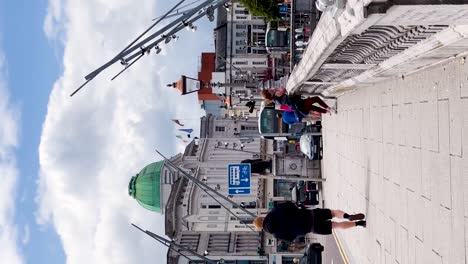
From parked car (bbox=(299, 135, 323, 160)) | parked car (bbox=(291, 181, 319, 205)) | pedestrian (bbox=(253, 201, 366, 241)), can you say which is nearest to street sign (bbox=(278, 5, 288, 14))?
parked car (bbox=(291, 181, 319, 205))

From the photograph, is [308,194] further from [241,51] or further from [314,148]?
[241,51]

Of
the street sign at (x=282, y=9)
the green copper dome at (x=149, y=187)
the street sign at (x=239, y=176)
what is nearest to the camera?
the street sign at (x=239, y=176)

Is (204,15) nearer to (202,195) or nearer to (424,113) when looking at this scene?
(424,113)

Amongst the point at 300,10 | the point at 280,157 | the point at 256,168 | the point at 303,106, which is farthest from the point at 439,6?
the point at 256,168

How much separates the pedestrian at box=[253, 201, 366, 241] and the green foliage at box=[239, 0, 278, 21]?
4057cm

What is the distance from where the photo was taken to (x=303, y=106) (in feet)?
55.5

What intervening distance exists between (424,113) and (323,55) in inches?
113

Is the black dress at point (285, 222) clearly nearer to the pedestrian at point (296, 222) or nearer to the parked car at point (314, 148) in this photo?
the pedestrian at point (296, 222)

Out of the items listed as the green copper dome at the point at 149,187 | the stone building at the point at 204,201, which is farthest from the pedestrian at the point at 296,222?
the green copper dome at the point at 149,187

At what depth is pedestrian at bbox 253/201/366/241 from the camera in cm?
1262

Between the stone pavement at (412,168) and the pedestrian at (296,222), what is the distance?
0.44 m

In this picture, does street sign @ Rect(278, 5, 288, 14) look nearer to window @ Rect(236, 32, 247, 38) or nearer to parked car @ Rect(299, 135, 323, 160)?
window @ Rect(236, 32, 247, 38)

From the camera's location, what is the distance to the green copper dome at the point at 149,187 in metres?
63.4

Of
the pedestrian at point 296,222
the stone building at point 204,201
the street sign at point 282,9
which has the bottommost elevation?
the stone building at point 204,201
